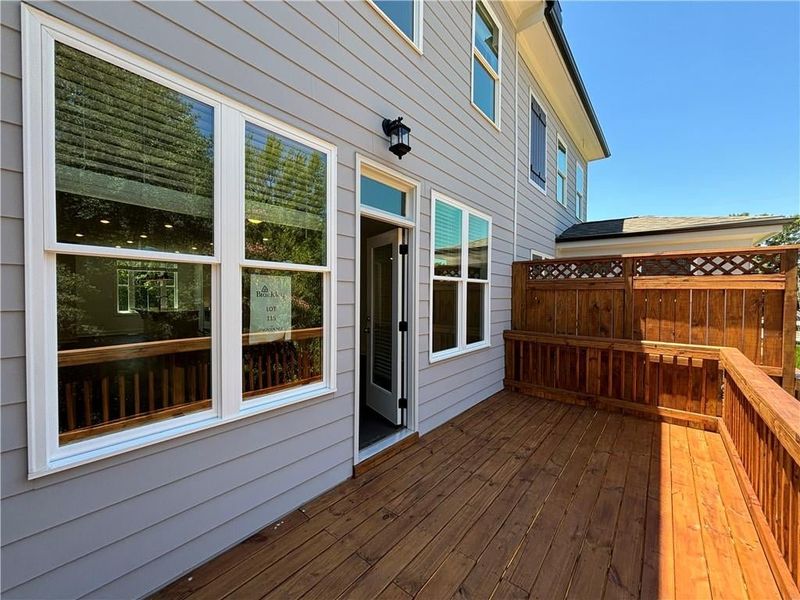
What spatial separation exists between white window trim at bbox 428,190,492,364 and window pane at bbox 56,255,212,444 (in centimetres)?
221

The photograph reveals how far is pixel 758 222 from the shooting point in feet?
18.1

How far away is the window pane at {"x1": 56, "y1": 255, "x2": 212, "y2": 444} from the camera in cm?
142

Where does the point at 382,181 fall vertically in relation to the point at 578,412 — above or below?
above

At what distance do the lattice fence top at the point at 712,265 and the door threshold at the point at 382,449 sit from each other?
3.45m

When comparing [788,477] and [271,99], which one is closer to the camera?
[788,477]

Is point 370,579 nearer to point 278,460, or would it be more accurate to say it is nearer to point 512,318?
point 278,460

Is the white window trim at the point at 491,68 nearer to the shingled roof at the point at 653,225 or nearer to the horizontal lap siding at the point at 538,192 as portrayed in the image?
the horizontal lap siding at the point at 538,192

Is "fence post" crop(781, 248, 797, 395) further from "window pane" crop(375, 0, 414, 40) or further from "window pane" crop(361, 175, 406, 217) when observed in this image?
"window pane" crop(375, 0, 414, 40)

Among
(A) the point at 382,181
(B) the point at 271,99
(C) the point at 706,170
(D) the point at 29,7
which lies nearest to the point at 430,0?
(A) the point at 382,181

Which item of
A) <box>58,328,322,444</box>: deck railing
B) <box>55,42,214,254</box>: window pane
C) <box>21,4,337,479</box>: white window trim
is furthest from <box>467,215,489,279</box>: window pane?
<box>55,42,214,254</box>: window pane

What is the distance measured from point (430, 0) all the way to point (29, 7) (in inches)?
130

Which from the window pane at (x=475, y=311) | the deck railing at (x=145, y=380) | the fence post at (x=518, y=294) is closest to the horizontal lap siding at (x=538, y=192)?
the fence post at (x=518, y=294)

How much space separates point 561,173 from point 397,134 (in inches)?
252

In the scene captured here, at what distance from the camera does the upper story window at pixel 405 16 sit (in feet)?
9.47
